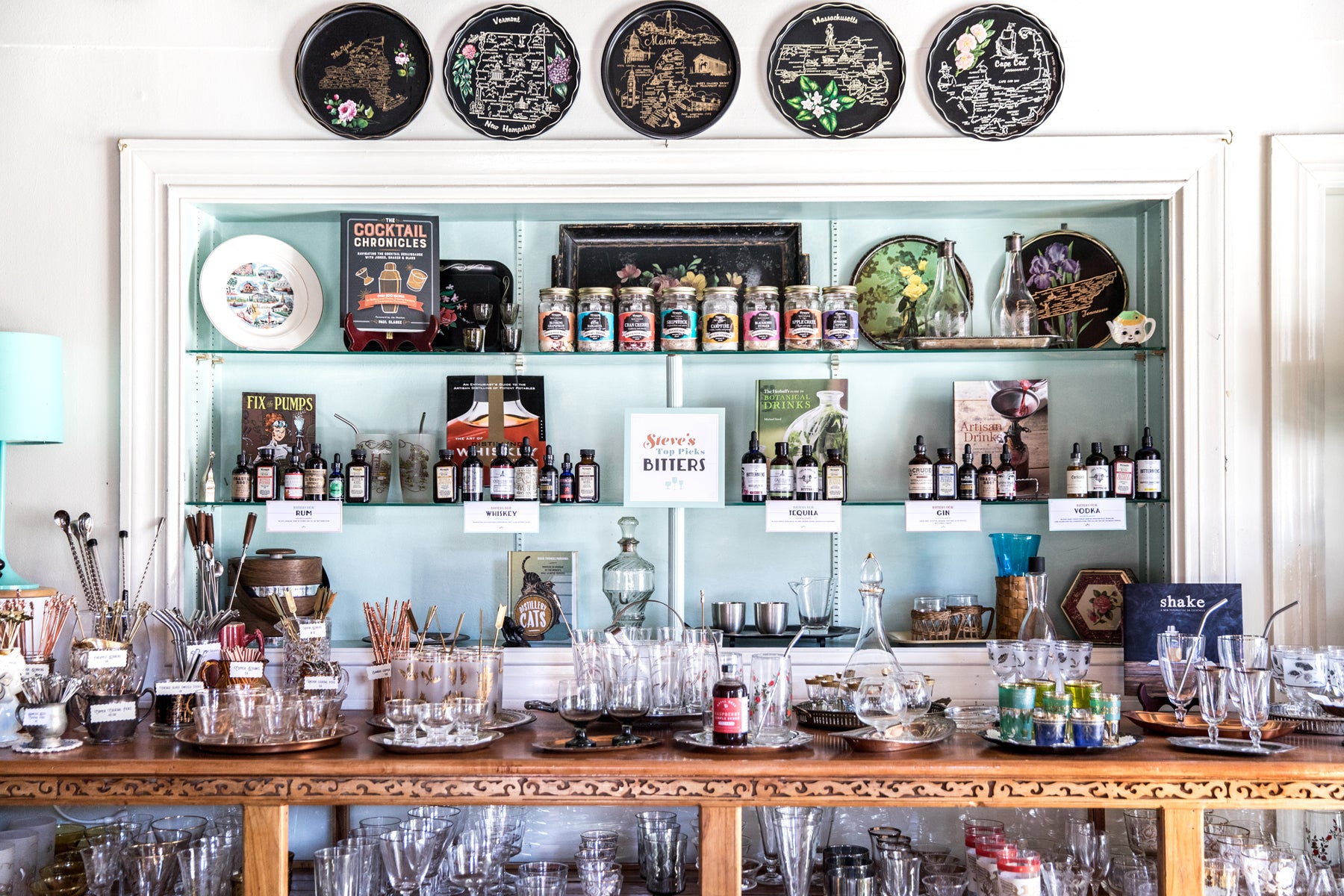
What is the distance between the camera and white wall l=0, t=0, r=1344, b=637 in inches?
110

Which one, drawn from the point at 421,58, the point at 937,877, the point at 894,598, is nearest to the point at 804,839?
the point at 937,877

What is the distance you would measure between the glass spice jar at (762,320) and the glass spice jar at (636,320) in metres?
0.26

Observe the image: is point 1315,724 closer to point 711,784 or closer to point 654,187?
point 711,784

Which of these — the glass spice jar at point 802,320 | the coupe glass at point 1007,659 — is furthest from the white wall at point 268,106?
the coupe glass at point 1007,659

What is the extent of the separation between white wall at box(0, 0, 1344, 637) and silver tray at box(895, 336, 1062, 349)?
0.49 m

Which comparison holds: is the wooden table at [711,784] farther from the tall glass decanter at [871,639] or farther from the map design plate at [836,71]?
the map design plate at [836,71]

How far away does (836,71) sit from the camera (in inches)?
111

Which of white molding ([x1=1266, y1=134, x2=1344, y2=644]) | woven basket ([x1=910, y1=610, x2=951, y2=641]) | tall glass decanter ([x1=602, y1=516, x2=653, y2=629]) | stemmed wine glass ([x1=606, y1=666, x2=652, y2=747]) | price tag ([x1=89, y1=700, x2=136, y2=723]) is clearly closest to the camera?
price tag ([x1=89, y1=700, x2=136, y2=723])

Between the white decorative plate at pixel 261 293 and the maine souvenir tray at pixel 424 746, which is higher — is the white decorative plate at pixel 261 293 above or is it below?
above

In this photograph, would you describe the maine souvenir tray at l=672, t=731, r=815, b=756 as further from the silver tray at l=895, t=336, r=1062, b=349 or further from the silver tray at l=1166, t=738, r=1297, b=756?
the silver tray at l=895, t=336, r=1062, b=349

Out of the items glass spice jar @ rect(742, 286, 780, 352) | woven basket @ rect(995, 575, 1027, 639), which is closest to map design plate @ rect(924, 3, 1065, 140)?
glass spice jar @ rect(742, 286, 780, 352)

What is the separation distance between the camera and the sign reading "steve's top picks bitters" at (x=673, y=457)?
9.52 feet

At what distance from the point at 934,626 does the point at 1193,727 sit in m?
0.66

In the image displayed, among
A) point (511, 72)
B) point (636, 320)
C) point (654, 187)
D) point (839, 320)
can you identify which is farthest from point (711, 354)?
point (511, 72)
